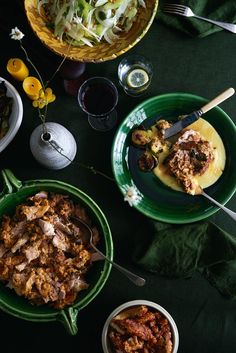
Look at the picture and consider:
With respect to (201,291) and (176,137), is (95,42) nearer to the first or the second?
(176,137)

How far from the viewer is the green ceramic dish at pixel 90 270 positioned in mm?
1839

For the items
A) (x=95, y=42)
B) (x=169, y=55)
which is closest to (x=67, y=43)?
(x=95, y=42)

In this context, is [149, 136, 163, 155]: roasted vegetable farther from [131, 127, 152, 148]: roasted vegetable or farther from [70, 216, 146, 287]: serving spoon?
[70, 216, 146, 287]: serving spoon

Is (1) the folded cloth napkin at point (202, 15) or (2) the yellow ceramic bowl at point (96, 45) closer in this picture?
(2) the yellow ceramic bowl at point (96, 45)

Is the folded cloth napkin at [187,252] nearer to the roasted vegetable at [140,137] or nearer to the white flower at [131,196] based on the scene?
the white flower at [131,196]

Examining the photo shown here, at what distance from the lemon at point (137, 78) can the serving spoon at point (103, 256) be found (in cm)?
55

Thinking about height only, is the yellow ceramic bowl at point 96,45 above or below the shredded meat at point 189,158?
above

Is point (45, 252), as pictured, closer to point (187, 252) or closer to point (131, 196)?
point (131, 196)

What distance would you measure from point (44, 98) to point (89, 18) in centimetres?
34

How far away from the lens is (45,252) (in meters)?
1.92

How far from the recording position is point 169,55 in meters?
2.12

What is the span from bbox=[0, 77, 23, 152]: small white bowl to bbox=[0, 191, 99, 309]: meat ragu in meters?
0.22

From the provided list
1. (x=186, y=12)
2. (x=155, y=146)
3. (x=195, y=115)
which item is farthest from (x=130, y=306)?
(x=186, y=12)

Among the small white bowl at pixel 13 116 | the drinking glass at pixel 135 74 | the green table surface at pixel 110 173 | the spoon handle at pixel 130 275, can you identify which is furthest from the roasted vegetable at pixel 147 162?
the small white bowl at pixel 13 116
